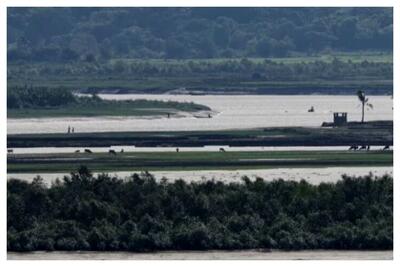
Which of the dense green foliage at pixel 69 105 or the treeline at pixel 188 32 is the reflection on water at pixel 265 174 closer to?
the dense green foliage at pixel 69 105

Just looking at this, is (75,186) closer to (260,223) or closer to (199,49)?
(260,223)

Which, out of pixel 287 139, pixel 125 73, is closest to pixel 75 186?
pixel 287 139

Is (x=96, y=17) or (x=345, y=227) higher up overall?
(x=96, y=17)

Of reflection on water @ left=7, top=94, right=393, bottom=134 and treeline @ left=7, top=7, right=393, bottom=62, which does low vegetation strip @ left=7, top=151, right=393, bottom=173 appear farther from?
treeline @ left=7, top=7, right=393, bottom=62

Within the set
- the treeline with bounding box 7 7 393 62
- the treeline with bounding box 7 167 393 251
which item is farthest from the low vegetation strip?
the treeline with bounding box 7 7 393 62

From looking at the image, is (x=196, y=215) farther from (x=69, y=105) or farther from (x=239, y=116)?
(x=69, y=105)
